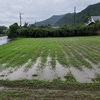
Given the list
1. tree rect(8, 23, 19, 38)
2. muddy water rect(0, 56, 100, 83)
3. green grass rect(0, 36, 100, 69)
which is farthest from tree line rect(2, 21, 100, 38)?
muddy water rect(0, 56, 100, 83)

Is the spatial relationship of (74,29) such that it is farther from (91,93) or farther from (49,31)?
(91,93)

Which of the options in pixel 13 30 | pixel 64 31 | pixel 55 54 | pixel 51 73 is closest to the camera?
pixel 51 73

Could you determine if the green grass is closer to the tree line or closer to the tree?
the tree line

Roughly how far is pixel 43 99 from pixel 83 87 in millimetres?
1277

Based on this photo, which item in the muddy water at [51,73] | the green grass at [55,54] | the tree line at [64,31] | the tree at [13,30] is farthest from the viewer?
the tree at [13,30]

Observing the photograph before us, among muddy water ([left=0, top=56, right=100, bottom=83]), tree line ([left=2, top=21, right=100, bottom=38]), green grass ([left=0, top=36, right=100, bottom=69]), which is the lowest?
muddy water ([left=0, top=56, right=100, bottom=83])

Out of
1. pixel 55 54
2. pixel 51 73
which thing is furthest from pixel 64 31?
pixel 51 73

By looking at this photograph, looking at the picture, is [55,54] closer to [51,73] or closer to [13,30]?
[51,73]

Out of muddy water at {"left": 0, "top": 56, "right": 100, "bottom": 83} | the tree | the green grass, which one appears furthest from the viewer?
the tree

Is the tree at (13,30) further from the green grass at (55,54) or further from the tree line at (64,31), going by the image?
the green grass at (55,54)

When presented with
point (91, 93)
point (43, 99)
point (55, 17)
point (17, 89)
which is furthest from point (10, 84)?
point (55, 17)

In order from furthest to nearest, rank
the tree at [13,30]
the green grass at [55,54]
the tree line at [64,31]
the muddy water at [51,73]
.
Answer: the tree at [13,30] < the tree line at [64,31] < the green grass at [55,54] < the muddy water at [51,73]

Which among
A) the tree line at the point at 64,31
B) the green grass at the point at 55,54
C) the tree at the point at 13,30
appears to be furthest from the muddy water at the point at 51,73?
the tree at the point at 13,30

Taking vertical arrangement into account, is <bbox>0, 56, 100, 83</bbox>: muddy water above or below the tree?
below
